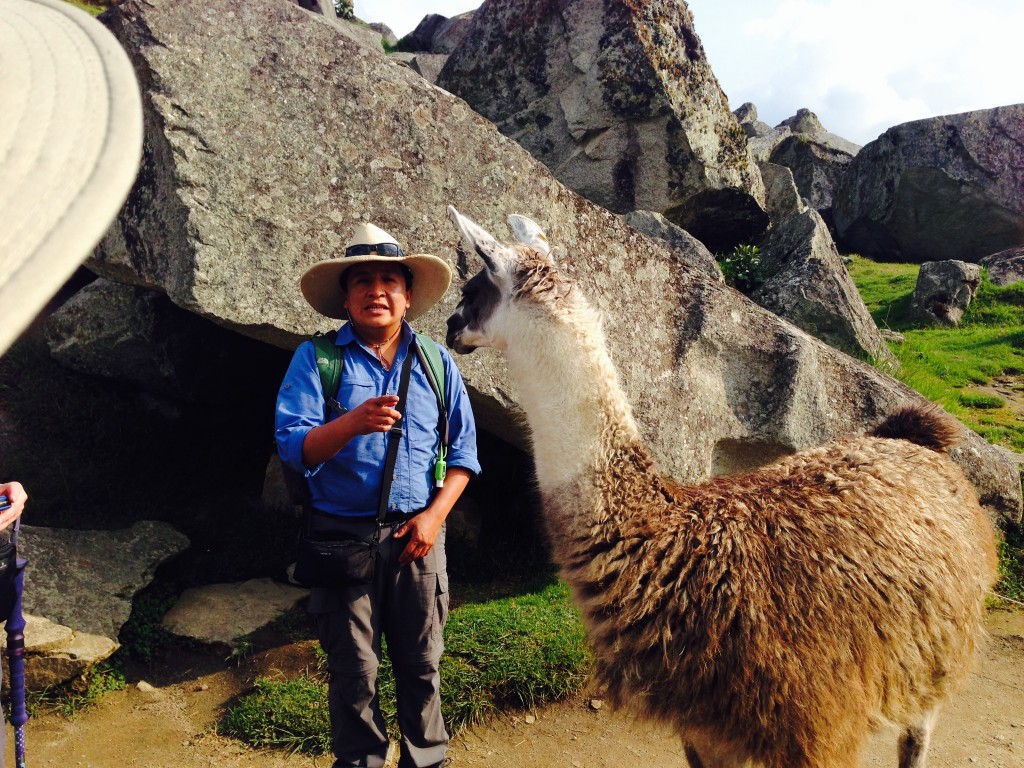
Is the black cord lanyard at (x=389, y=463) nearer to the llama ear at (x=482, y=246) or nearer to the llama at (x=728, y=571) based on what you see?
the llama at (x=728, y=571)

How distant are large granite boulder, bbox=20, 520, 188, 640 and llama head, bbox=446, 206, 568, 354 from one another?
255 centimetres

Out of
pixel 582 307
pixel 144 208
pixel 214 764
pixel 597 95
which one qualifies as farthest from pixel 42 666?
pixel 597 95

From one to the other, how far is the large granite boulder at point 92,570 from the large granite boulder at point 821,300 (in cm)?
576

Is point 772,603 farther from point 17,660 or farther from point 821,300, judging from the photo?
point 821,300

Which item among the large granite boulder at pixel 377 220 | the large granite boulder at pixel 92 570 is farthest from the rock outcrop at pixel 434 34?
the large granite boulder at pixel 92 570

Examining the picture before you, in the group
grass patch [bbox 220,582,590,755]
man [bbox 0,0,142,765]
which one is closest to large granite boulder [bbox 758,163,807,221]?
grass patch [bbox 220,582,590,755]

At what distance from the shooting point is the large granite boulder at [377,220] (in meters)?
3.71

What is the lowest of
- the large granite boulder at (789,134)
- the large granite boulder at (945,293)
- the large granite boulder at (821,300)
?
the large granite boulder at (821,300)

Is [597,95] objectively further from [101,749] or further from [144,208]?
[101,749]

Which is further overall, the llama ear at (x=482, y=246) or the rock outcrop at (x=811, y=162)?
the rock outcrop at (x=811, y=162)

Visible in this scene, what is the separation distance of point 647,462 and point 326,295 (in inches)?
57.5

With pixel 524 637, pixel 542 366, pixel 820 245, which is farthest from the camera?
pixel 820 245

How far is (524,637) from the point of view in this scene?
4.10 metres

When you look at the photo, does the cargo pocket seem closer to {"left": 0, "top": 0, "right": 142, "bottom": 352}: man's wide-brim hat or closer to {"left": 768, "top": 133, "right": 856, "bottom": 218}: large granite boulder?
{"left": 0, "top": 0, "right": 142, "bottom": 352}: man's wide-brim hat
